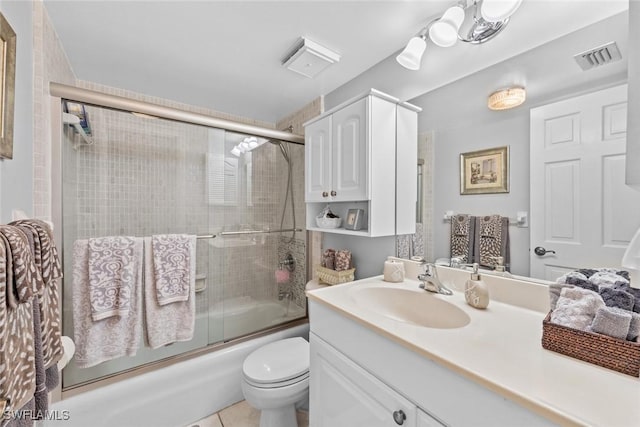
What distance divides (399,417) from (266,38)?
1.73 meters

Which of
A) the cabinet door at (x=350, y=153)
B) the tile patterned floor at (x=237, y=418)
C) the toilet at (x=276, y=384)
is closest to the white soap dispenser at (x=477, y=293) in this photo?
the cabinet door at (x=350, y=153)

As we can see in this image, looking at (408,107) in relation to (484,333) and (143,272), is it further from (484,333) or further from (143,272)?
(143,272)

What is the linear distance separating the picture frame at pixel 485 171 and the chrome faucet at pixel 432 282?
0.37 metres

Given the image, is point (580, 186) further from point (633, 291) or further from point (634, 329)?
point (634, 329)

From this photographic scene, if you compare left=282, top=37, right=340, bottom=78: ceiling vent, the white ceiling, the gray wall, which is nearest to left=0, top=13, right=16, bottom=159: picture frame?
the gray wall

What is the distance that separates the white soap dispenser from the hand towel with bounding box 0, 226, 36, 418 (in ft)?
4.22

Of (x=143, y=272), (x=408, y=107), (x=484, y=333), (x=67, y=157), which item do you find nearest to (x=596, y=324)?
(x=484, y=333)

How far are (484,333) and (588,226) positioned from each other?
0.51m

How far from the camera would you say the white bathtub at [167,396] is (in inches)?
49.2

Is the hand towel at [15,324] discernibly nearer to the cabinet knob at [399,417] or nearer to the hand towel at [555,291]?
the cabinet knob at [399,417]

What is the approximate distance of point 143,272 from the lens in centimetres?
144

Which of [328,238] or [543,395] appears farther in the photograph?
[328,238]

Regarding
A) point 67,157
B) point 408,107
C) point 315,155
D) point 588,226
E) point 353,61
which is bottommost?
point 588,226

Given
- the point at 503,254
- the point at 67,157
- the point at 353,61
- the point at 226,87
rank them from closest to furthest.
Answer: the point at 503,254, the point at 67,157, the point at 353,61, the point at 226,87
